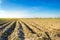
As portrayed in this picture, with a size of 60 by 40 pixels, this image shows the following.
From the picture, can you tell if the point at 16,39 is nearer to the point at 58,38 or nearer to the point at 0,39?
the point at 0,39

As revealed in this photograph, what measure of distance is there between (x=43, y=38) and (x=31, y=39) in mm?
1570

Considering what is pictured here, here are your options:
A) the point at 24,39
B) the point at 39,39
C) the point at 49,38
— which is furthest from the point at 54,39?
the point at 24,39

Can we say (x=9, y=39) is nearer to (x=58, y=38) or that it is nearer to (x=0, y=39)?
(x=0, y=39)

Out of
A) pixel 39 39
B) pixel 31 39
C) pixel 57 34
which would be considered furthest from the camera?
Result: pixel 57 34

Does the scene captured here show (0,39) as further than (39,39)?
A: Yes

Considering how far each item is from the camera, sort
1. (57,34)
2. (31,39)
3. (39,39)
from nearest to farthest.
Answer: (39,39)
(31,39)
(57,34)

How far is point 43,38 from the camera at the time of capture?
634 inches

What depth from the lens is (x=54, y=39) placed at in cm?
1641

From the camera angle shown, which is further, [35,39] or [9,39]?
[9,39]

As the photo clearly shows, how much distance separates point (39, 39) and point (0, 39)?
481 centimetres

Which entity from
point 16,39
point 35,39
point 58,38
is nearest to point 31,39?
point 35,39

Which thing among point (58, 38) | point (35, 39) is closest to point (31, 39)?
point (35, 39)

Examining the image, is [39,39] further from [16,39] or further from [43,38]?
[16,39]

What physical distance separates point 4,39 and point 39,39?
455 cm
